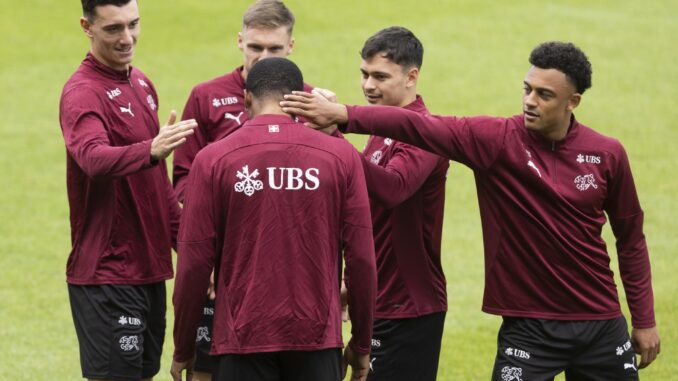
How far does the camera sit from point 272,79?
20.2 ft

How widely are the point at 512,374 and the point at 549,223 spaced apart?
0.90 meters

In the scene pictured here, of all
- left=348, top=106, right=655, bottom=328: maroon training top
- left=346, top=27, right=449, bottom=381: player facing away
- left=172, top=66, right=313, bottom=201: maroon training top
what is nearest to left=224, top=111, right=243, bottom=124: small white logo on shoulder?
left=172, top=66, right=313, bottom=201: maroon training top

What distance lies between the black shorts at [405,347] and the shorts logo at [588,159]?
1319 millimetres

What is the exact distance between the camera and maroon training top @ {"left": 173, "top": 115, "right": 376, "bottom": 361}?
5965 mm

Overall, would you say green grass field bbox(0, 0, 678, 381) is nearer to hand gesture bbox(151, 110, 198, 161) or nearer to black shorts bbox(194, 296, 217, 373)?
black shorts bbox(194, 296, 217, 373)

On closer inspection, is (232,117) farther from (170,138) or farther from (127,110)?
(170,138)

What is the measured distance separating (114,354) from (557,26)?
2100cm

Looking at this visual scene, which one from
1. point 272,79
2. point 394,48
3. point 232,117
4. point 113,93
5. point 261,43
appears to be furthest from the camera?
point 232,117

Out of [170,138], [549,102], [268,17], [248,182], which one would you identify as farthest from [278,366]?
[268,17]

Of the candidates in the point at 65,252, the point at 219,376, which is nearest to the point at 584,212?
the point at 219,376

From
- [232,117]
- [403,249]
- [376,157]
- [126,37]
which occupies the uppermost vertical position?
[126,37]

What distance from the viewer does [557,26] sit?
2694 cm

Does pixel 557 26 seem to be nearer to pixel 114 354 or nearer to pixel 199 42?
pixel 199 42

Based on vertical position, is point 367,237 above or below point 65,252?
above
